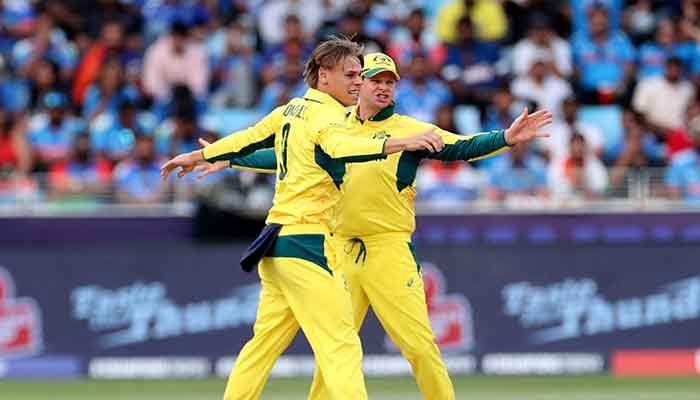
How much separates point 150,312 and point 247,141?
5.61 meters

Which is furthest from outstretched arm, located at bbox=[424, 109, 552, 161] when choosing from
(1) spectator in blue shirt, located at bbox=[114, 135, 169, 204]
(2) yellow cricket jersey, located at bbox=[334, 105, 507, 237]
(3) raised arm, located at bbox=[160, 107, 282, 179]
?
(1) spectator in blue shirt, located at bbox=[114, 135, 169, 204]

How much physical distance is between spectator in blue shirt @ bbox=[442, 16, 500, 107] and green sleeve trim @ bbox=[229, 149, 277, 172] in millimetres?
7293

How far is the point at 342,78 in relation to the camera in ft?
26.6

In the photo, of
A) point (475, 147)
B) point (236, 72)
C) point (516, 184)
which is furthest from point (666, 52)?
point (475, 147)

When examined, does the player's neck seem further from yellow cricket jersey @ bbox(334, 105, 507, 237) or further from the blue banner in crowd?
the blue banner in crowd

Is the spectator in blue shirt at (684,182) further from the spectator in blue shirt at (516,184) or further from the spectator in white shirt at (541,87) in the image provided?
the spectator in white shirt at (541,87)

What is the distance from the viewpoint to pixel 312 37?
Answer: 17.0m

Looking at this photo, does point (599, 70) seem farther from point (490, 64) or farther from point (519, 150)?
point (519, 150)

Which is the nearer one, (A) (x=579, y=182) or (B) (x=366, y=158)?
(B) (x=366, y=158)

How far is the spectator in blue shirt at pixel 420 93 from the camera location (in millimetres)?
15586

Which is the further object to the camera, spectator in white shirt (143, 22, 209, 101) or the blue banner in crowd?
spectator in white shirt (143, 22, 209, 101)

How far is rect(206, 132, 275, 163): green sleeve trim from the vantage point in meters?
8.34

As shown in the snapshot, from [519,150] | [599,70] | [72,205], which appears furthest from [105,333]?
[599,70]

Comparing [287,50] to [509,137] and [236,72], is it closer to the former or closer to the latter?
[236,72]
